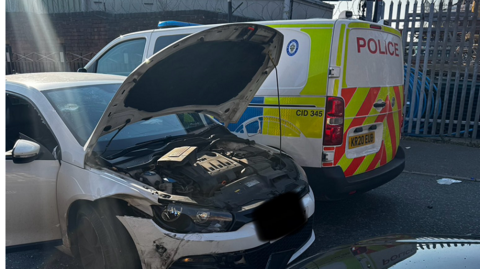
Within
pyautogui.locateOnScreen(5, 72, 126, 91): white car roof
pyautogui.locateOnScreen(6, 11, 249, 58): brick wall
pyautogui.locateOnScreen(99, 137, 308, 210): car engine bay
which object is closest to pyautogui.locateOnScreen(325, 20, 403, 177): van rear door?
pyautogui.locateOnScreen(99, 137, 308, 210): car engine bay

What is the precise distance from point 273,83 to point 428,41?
5271 mm

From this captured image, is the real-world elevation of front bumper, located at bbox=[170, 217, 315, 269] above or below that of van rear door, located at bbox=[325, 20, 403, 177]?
below

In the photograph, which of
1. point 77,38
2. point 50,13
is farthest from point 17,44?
point 77,38

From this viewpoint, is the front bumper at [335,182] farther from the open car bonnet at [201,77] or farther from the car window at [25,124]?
the car window at [25,124]

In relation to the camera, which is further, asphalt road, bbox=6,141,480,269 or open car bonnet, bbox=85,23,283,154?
asphalt road, bbox=6,141,480,269

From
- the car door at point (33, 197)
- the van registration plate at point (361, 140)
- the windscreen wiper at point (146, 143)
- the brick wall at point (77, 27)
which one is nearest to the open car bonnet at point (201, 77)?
the windscreen wiper at point (146, 143)

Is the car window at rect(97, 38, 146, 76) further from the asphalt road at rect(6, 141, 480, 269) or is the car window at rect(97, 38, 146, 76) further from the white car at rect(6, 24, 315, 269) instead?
the asphalt road at rect(6, 141, 480, 269)

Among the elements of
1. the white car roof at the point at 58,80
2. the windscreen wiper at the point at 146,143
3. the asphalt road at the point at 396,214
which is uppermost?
the white car roof at the point at 58,80

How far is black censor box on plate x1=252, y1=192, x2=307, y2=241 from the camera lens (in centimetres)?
229

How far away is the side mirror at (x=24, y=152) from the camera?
8.27 feet

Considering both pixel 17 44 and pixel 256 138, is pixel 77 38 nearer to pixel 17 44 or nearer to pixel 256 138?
pixel 17 44

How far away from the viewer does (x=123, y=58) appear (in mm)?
4965

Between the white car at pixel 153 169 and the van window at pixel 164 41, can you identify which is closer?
the white car at pixel 153 169

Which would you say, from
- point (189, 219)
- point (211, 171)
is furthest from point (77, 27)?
point (189, 219)
